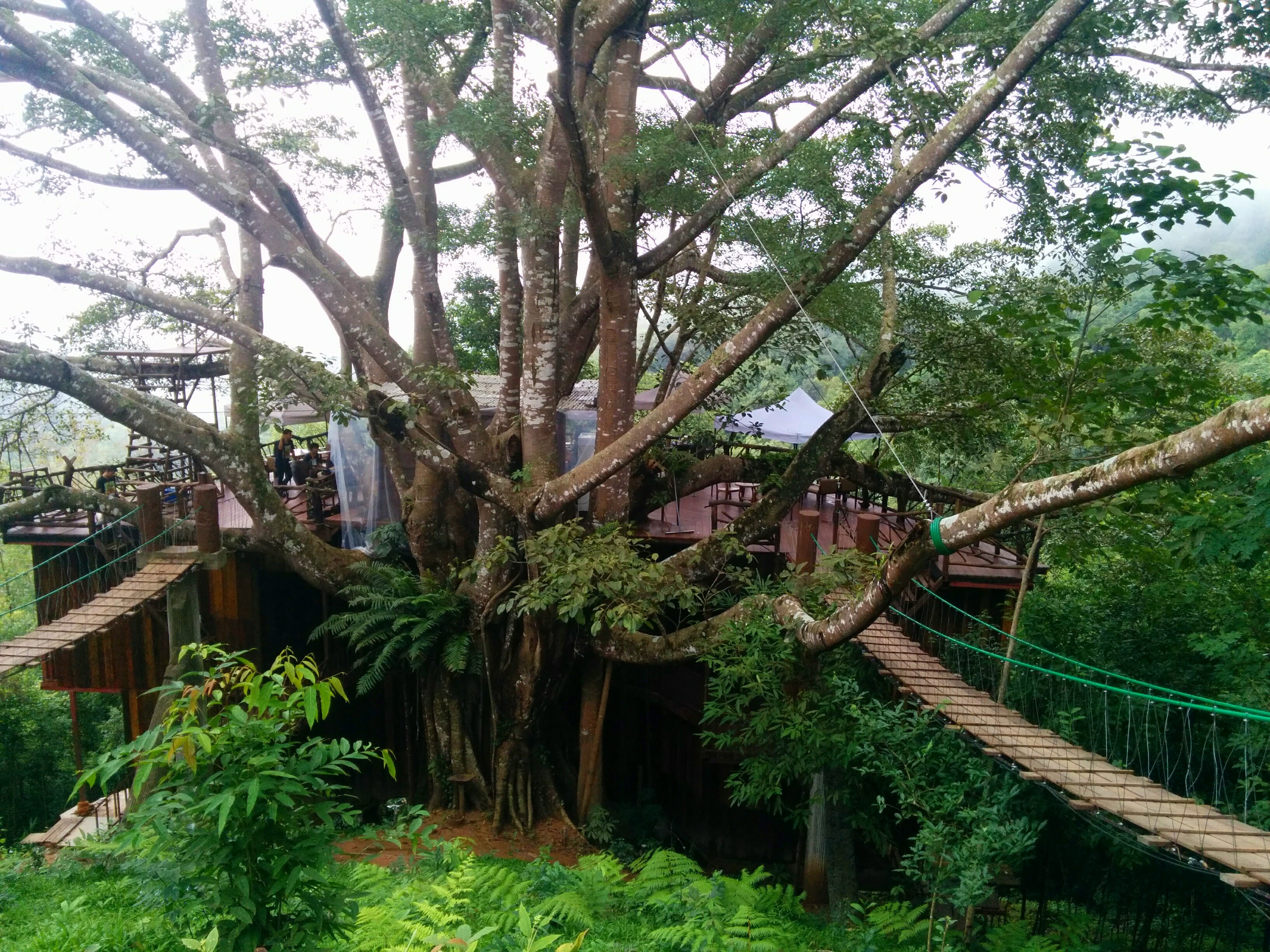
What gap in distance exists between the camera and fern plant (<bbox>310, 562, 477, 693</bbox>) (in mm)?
7996

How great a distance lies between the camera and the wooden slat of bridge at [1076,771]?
401cm

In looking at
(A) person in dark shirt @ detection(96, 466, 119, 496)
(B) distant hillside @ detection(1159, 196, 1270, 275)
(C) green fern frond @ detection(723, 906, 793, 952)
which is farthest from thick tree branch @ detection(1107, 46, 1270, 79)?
(B) distant hillside @ detection(1159, 196, 1270, 275)

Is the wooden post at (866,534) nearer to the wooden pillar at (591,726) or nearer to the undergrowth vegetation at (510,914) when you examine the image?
the undergrowth vegetation at (510,914)

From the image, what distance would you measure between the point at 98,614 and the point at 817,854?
6.16 m

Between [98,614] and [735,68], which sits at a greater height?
[735,68]

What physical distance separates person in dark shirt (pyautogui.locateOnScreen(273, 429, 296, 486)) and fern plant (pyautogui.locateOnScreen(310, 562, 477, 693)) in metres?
4.03

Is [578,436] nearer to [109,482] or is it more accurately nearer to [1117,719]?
[1117,719]

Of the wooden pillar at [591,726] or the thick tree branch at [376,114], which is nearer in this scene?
the thick tree branch at [376,114]

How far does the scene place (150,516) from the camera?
26.7 feet

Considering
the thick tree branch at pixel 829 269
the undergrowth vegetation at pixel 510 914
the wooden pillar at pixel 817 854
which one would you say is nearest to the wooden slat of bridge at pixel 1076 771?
the undergrowth vegetation at pixel 510 914

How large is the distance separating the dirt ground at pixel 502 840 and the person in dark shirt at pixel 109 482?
5692 mm

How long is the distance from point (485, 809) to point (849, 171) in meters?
6.89

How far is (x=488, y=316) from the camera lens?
40.1ft

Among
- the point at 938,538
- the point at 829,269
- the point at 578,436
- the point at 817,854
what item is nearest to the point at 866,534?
the point at 829,269
